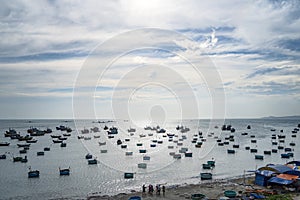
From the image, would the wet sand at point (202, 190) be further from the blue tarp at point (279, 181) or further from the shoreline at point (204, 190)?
the blue tarp at point (279, 181)

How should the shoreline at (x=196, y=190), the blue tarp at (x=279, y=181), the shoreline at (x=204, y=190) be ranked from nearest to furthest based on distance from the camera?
the blue tarp at (x=279, y=181) → the shoreline at (x=204, y=190) → the shoreline at (x=196, y=190)

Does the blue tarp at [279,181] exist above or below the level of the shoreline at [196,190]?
above

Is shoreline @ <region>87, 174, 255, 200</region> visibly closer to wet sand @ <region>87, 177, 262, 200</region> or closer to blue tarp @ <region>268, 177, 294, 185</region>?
wet sand @ <region>87, 177, 262, 200</region>

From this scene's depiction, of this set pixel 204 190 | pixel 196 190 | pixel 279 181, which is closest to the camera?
pixel 279 181

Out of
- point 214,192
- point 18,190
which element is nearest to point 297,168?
point 214,192

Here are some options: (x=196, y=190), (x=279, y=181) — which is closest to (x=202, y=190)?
(x=196, y=190)

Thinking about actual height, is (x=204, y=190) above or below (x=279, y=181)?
below

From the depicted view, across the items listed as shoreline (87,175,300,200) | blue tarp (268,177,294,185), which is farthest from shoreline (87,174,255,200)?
blue tarp (268,177,294,185)

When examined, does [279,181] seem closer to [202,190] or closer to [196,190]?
[202,190]

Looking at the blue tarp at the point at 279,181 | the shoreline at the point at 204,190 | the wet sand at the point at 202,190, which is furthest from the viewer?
the wet sand at the point at 202,190

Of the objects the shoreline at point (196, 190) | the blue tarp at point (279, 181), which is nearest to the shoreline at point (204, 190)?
the shoreline at point (196, 190)

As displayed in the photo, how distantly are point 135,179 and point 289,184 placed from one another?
2076 cm

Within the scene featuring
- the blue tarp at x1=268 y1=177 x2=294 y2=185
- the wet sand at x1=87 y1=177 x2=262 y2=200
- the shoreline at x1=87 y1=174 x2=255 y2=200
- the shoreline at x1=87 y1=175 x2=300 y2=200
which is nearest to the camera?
the blue tarp at x1=268 y1=177 x2=294 y2=185

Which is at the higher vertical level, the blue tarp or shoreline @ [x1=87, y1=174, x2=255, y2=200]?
the blue tarp
